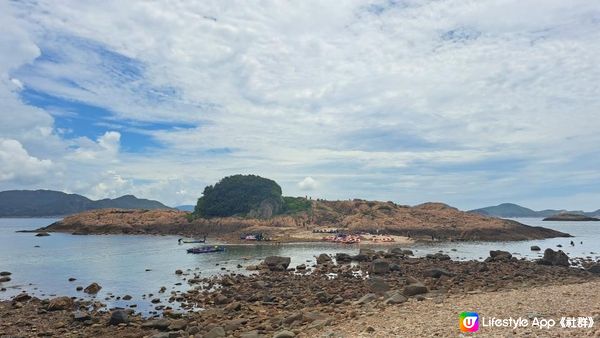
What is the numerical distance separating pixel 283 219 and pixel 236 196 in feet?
59.7

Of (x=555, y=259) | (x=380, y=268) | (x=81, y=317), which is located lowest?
(x=81, y=317)

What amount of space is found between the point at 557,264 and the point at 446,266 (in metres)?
12.1

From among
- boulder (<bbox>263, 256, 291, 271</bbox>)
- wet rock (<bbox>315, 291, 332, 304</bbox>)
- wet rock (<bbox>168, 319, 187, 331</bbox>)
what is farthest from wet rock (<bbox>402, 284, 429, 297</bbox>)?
boulder (<bbox>263, 256, 291, 271</bbox>)

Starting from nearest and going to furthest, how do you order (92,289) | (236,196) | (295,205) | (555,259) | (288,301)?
(288,301) < (92,289) < (555,259) < (236,196) < (295,205)

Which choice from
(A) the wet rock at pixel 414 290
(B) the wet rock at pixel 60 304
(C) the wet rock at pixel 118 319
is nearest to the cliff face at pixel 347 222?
(B) the wet rock at pixel 60 304

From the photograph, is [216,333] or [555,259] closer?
[216,333]

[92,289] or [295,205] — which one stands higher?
[295,205]

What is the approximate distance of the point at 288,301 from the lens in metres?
28.2

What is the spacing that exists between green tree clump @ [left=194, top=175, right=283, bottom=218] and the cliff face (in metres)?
4.65

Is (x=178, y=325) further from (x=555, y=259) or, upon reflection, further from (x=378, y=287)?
(x=555, y=259)

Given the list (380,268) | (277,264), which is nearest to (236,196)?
(277,264)

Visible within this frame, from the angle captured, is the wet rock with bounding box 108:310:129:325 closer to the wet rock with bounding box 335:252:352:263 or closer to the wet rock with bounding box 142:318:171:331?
the wet rock with bounding box 142:318:171:331

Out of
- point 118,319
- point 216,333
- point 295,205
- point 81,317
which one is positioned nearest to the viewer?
point 216,333

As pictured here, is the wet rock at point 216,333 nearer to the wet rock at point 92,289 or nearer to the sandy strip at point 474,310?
the sandy strip at point 474,310
